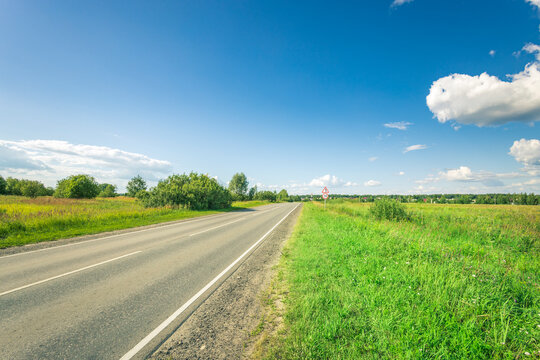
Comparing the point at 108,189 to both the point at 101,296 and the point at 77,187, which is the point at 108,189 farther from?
the point at 101,296

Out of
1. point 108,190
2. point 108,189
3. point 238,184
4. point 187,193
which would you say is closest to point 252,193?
point 238,184

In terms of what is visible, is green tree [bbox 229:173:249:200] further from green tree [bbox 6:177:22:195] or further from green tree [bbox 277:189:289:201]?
green tree [bbox 277:189:289:201]

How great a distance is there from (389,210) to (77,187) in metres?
58.3

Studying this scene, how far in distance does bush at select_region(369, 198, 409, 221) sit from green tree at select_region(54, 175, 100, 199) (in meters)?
56.7

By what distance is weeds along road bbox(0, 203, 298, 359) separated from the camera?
306 centimetres

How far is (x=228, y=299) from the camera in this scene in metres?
4.57

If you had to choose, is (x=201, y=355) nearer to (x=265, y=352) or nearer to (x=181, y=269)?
(x=265, y=352)

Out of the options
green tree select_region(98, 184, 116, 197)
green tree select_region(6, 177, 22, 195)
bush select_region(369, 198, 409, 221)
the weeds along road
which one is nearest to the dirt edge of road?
the weeds along road

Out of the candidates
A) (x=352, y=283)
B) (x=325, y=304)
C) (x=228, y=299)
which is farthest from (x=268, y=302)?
(x=352, y=283)

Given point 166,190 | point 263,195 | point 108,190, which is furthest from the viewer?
point 263,195

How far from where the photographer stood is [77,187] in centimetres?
4412

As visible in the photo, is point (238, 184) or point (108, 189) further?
point (108, 189)

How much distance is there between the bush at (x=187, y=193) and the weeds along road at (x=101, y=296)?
20318 mm

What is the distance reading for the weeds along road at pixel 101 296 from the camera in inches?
120
